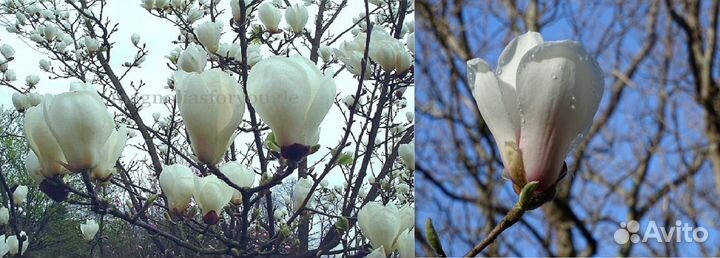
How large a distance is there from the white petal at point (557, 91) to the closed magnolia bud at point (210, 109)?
0.61 feet

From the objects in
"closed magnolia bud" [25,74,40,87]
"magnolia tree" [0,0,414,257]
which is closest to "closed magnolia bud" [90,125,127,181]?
"magnolia tree" [0,0,414,257]

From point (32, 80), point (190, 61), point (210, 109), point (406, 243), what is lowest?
point (406, 243)

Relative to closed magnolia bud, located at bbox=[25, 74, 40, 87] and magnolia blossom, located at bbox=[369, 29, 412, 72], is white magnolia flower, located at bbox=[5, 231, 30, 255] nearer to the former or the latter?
closed magnolia bud, located at bbox=[25, 74, 40, 87]

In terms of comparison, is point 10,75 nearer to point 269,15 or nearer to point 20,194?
point 20,194

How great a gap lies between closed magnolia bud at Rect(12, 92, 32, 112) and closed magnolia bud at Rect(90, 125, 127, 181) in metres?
0.31

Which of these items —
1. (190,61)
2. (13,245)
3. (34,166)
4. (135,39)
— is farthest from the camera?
(135,39)

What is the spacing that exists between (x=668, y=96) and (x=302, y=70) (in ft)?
1.17

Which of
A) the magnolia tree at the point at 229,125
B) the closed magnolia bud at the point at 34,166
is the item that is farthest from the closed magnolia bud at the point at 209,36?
the closed magnolia bud at the point at 34,166

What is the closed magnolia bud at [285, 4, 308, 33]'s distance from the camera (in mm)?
740

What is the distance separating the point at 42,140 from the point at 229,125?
0.13 meters

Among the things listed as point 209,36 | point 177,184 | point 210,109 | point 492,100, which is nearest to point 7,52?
point 209,36

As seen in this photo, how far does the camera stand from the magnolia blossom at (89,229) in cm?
71

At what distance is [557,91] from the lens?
0.24 m

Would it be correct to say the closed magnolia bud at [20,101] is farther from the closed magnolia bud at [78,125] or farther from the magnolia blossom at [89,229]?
the closed magnolia bud at [78,125]
